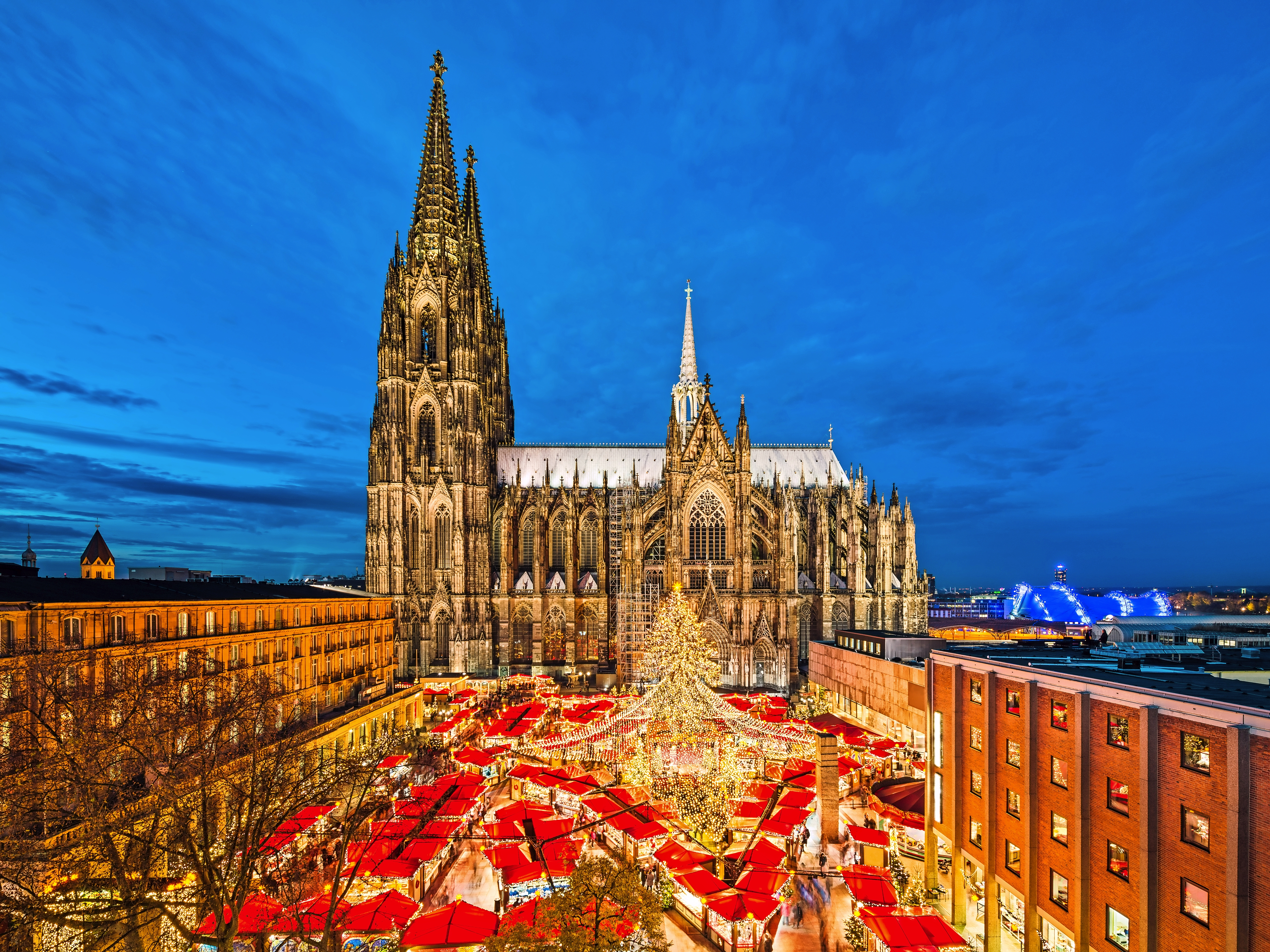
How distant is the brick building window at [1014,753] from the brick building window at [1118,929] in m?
4.36

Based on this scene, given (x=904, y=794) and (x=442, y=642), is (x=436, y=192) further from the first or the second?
(x=904, y=794)

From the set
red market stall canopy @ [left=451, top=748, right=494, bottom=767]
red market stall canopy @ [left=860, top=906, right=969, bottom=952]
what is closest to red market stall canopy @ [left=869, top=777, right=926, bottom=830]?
red market stall canopy @ [left=860, top=906, right=969, bottom=952]

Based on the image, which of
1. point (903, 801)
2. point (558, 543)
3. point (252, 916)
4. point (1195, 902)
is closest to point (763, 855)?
point (903, 801)

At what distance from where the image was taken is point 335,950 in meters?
15.8

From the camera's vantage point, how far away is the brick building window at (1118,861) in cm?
1692

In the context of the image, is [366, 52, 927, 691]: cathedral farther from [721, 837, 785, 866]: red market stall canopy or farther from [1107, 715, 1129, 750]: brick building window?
[1107, 715, 1129, 750]: brick building window

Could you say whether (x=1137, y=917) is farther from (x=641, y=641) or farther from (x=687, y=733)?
(x=641, y=641)

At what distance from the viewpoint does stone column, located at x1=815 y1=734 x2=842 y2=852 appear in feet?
88.2

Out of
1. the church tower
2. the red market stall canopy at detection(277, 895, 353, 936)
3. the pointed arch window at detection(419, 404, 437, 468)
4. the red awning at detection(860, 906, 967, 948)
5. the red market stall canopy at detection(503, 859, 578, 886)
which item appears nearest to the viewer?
the red market stall canopy at detection(277, 895, 353, 936)

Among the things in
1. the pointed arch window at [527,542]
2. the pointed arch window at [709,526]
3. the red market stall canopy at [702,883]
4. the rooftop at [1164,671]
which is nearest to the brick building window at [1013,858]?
the rooftop at [1164,671]

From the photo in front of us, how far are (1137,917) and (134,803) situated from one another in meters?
28.4

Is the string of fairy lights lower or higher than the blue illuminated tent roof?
higher

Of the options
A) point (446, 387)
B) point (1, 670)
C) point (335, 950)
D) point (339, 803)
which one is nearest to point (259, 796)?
point (335, 950)

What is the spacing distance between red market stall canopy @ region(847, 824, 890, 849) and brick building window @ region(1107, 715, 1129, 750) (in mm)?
10963
